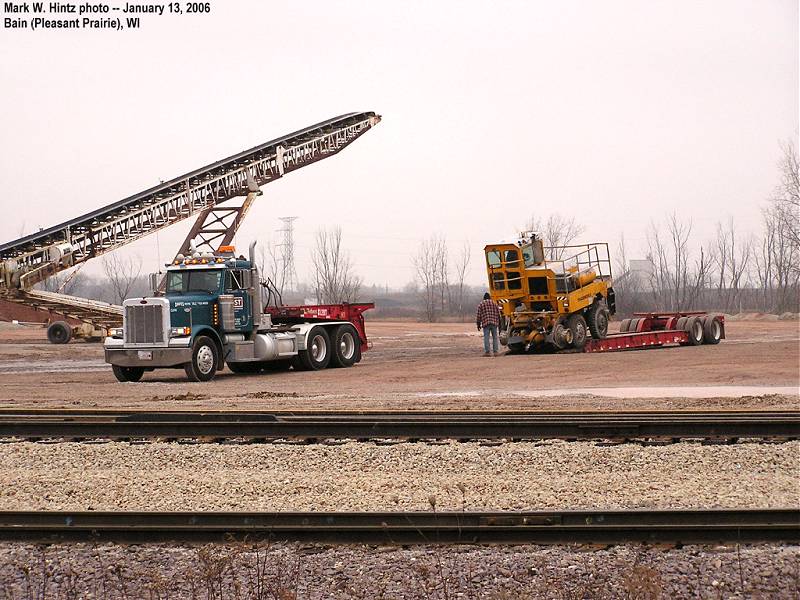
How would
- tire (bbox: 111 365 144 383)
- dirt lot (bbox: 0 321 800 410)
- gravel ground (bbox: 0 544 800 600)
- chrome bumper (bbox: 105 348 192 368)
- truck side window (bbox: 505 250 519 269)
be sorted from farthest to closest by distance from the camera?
truck side window (bbox: 505 250 519 269) < tire (bbox: 111 365 144 383) < chrome bumper (bbox: 105 348 192 368) < dirt lot (bbox: 0 321 800 410) < gravel ground (bbox: 0 544 800 600)

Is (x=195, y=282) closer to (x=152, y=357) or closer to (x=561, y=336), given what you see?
(x=152, y=357)

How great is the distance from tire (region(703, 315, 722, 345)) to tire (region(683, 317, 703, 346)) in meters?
0.26

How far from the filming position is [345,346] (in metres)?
25.9

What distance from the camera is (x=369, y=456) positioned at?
10.2 meters

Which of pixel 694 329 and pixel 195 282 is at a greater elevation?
pixel 195 282

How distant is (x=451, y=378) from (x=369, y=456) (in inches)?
444

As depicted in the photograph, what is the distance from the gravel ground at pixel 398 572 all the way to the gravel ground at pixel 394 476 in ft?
4.37

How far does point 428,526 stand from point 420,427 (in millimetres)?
4362

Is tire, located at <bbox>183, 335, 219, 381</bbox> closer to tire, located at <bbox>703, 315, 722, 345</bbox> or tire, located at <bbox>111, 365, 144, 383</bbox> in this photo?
tire, located at <bbox>111, 365, 144, 383</bbox>

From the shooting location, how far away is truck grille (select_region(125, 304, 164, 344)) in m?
20.8

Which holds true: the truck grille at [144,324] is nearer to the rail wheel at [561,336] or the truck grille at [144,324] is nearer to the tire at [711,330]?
the rail wheel at [561,336]

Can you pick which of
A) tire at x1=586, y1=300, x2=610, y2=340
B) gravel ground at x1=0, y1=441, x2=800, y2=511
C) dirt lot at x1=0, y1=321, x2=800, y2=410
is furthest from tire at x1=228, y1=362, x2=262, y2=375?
gravel ground at x1=0, y1=441, x2=800, y2=511

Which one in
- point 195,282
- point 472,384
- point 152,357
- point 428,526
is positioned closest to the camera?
point 428,526

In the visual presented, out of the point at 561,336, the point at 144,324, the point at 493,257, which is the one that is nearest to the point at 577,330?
the point at 561,336
